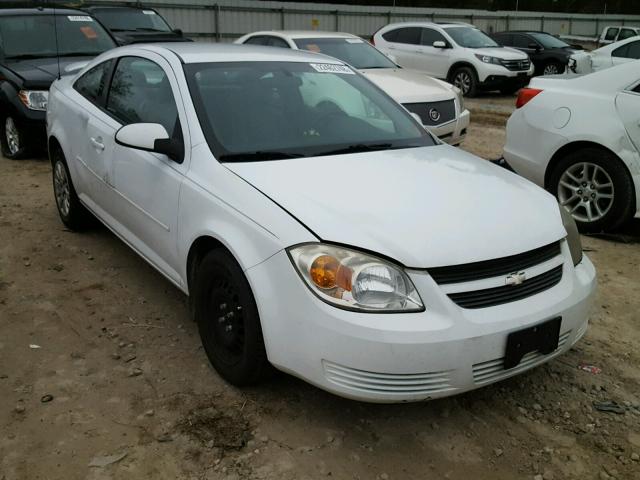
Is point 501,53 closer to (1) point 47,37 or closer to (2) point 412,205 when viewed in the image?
(1) point 47,37

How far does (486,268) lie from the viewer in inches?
105

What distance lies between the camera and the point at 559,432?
288 cm

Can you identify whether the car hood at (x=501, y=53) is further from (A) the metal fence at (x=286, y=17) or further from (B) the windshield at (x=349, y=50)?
(A) the metal fence at (x=286, y=17)

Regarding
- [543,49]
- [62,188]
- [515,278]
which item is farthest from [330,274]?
[543,49]

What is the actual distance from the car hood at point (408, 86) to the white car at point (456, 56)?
21.0ft

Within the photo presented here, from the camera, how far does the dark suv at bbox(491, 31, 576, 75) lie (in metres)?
17.0

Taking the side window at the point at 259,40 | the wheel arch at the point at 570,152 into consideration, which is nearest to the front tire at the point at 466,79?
the side window at the point at 259,40

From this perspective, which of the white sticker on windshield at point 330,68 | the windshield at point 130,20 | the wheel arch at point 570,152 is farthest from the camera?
the windshield at point 130,20

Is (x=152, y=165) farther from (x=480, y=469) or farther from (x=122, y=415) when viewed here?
(x=480, y=469)

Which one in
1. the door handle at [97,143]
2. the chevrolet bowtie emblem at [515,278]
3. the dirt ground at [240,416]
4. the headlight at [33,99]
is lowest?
the dirt ground at [240,416]

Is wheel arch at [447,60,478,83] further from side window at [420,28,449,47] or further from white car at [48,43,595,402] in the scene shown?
white car at [48,43,595,402]

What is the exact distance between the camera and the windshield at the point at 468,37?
15040 millimetres

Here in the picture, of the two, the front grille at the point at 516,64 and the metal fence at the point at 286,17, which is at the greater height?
the metal fence at the point at 286,17

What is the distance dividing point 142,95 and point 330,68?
1.21m
